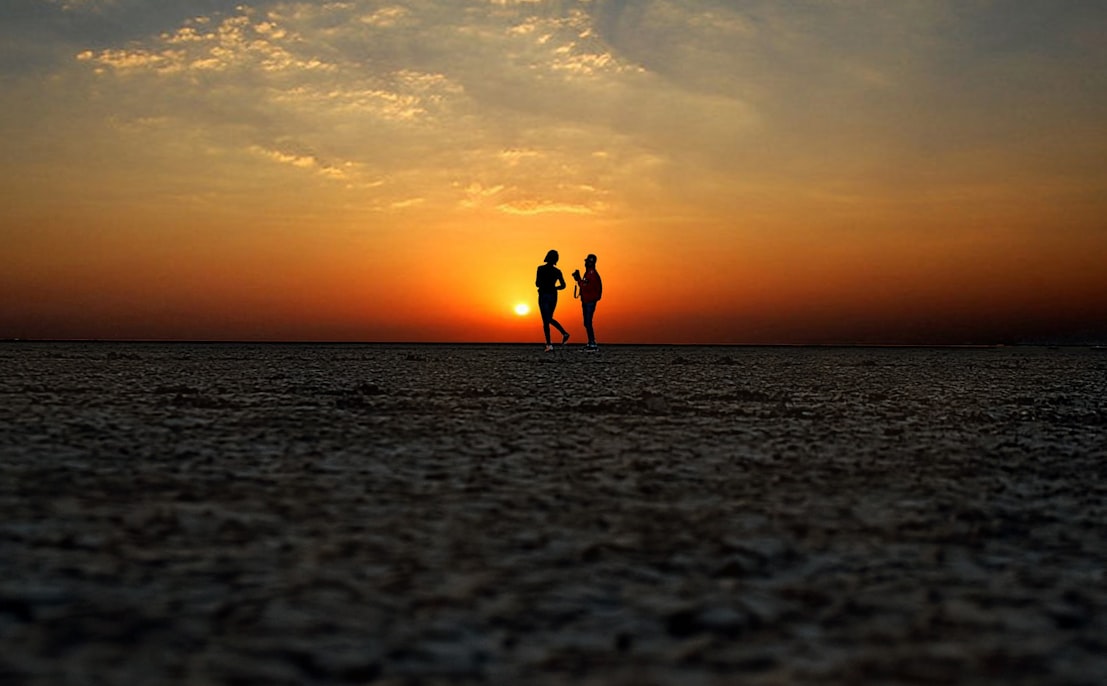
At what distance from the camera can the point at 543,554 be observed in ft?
9.86

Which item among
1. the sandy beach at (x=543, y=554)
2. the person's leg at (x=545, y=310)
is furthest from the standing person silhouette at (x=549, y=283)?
the sandy beach at (x=543, y=554)

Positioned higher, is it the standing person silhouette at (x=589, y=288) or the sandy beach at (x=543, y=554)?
the standing person silhouette at (x=589, y=288)

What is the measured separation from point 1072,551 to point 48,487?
3.55 metres

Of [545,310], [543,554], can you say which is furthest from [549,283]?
[543,554]

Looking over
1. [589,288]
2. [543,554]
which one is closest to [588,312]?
[589,288]

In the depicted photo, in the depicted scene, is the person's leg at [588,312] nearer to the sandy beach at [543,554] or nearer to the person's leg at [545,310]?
the person's leg at [545,310]

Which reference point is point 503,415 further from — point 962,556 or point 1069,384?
point 1069,384

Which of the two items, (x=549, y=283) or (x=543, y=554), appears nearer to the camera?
(x=543, y=554)

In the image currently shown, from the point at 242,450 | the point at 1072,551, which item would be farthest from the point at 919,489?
the point at 242,450

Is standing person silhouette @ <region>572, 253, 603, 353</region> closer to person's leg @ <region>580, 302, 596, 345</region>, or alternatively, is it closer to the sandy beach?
person's leg @ <region>580, 302, 596, 345</region>

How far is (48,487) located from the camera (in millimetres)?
4004

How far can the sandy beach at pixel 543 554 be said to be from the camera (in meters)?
2.11

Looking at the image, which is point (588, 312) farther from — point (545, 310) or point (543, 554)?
point (543, 554)

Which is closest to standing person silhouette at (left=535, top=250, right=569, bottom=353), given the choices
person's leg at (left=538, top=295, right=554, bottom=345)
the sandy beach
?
person's leg at (left=538, top=295, right=554, bottom=345)
